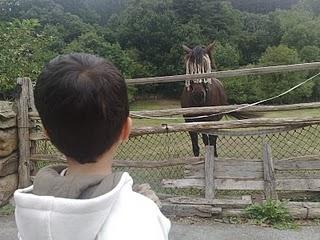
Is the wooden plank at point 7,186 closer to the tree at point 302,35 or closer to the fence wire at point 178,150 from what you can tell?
the fence wire at point 178,150

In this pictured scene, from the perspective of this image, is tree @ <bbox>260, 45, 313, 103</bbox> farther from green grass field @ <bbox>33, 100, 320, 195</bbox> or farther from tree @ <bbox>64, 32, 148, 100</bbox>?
green grass field @ <bbox>33, 100, 320, 195</bbox>

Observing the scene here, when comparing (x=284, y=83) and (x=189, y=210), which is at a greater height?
(x=284, y=83)

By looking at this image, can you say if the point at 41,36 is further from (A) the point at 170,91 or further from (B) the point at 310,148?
(A) the point at 170,91

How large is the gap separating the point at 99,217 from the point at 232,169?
4196 mm

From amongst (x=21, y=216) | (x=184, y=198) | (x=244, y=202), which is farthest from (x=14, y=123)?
(x=21, y=216)

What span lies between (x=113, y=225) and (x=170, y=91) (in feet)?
57.5

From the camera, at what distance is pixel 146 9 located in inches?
907

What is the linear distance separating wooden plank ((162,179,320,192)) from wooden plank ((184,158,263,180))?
6cm

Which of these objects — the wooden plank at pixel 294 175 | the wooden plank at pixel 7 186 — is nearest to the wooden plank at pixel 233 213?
the wooden plank at pixel 294 175

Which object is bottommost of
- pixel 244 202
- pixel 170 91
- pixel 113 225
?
pixel 244 202

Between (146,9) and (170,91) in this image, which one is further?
(146,9)

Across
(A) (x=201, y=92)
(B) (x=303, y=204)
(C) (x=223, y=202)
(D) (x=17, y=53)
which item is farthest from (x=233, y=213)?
(D) (x=17, y=53)

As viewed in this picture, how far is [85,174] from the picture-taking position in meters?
1.15

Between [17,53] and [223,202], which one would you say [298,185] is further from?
[17,53]
